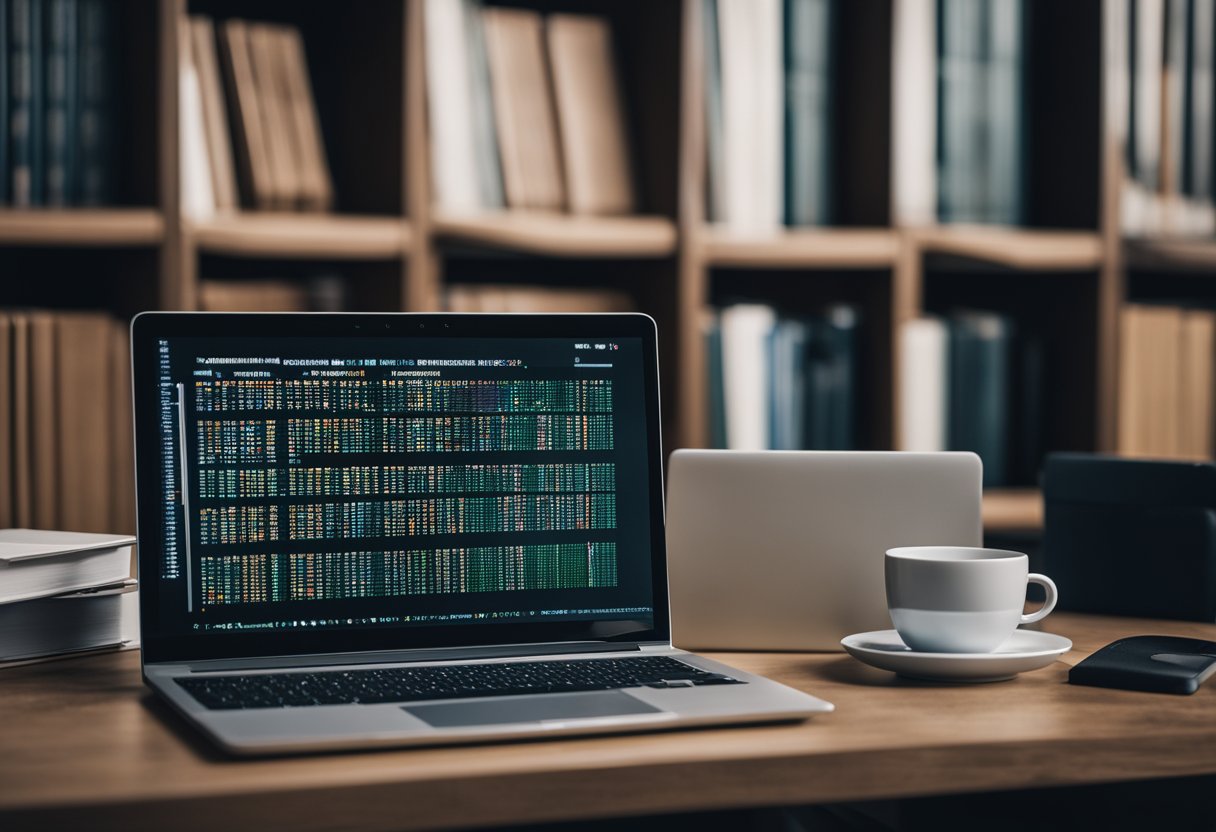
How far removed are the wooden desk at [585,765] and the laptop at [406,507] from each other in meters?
0.07

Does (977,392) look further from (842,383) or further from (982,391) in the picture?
(842,383)

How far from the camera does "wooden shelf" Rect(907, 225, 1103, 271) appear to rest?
2.31m

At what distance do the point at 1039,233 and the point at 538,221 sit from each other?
930mm

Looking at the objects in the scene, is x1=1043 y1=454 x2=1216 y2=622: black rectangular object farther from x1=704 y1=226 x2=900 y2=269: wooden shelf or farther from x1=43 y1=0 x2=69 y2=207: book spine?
x1=43 y1=0 x2=69 y2=207: book spine

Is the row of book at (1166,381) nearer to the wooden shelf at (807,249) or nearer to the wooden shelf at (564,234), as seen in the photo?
the wooden shelf at (807,249)

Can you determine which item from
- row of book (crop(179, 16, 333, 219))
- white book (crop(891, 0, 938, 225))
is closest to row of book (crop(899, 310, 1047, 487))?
white book (crop(891, 0, 938, 225))

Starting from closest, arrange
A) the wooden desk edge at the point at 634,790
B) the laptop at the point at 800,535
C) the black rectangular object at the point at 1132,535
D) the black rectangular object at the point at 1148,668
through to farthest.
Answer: the wooden desk edge at the point at 634,790, the black rectangular object at the point at 1148,668, the laptop at the point at 800,535, the black rectangular object at the point at 1132,535

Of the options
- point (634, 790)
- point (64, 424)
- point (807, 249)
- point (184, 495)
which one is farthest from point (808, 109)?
point (634, 790)

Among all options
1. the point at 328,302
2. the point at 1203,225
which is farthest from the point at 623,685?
the point at 1203,225

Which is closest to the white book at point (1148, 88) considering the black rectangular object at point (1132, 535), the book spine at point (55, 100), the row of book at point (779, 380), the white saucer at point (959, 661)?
the row of book at point (779, 380)

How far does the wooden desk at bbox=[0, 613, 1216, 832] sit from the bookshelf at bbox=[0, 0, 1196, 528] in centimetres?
110

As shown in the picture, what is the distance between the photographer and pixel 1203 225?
255 centimetres

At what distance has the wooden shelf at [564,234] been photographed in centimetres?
204

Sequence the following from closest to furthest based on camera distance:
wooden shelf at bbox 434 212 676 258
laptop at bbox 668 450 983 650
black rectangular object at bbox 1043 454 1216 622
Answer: laptop at bbox 668 450 983 650 < black rectangular object at bbox 1043 454 1216 622 < wooden shelf at bbox 434 212 676 258
